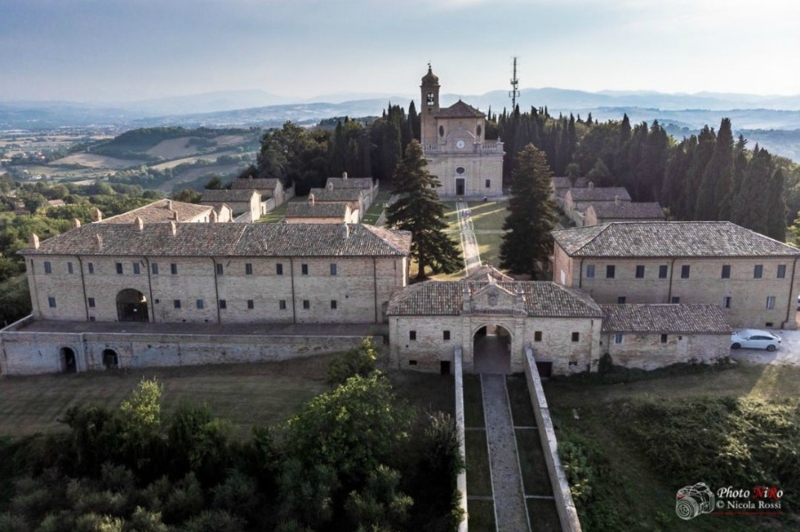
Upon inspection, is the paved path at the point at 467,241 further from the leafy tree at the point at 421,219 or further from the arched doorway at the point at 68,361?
the arched doorway at the point at 68,361

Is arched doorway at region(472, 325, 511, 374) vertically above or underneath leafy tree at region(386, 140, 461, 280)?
underneath

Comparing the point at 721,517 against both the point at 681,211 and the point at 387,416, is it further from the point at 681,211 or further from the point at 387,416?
the point at 681,211

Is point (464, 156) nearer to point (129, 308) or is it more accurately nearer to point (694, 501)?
point (129, 308)

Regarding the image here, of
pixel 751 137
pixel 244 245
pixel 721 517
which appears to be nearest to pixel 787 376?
pixel 721 517

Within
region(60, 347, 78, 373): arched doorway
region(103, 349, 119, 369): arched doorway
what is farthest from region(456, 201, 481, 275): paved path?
region(60, 347, 78, 373): arched doorway

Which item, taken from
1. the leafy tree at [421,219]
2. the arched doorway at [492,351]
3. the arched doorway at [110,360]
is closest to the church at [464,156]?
the leafy tree at [421,219]

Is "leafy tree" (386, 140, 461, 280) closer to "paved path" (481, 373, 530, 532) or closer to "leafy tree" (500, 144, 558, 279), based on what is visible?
"leafy tree" (500, 144, 558, 279)
